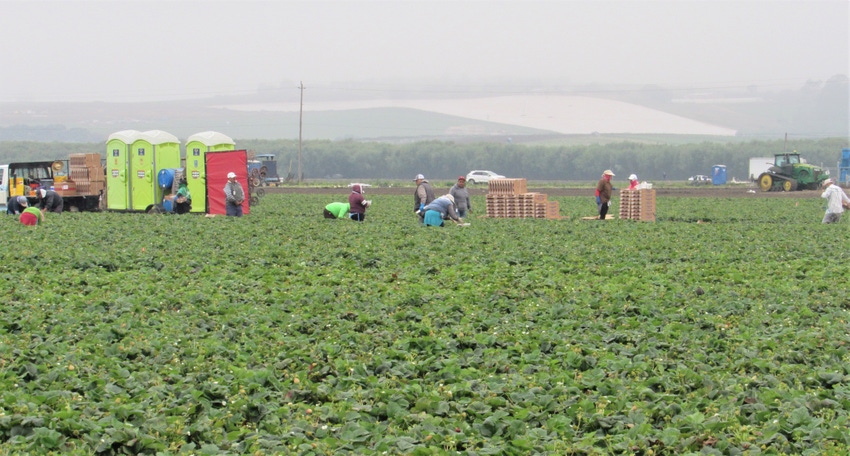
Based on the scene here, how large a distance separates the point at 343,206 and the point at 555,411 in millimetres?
20817

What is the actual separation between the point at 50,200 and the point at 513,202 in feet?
51.5

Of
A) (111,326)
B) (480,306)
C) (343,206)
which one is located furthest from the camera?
(343,206)

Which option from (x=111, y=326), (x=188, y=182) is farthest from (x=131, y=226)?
(x=111, y=326)

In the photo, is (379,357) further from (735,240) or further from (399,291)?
(735,240)

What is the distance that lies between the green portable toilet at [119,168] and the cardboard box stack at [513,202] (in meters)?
14.2

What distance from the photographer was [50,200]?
104ft

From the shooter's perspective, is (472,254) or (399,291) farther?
(472,254)

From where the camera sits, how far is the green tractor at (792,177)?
2350 inches

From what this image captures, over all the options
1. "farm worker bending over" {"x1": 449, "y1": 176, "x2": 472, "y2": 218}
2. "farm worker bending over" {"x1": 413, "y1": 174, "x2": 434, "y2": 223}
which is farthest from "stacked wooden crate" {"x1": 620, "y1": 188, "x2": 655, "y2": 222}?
"farm worker bending over" {"x1": 413, "y1": 174, "x2": 434, "y2": 223}

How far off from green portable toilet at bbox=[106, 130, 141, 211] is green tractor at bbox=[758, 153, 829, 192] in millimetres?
41375

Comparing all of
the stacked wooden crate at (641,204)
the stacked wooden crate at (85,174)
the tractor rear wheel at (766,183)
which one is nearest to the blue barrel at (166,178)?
the stacked wooden crate at (85,174)

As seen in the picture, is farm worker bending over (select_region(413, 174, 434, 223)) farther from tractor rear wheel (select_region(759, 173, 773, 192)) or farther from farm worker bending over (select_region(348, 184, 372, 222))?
tractor rear wheel (select_region(759, 173, 773, 192))

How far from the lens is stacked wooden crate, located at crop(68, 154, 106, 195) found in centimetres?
3691

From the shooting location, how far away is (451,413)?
24.7 ft
